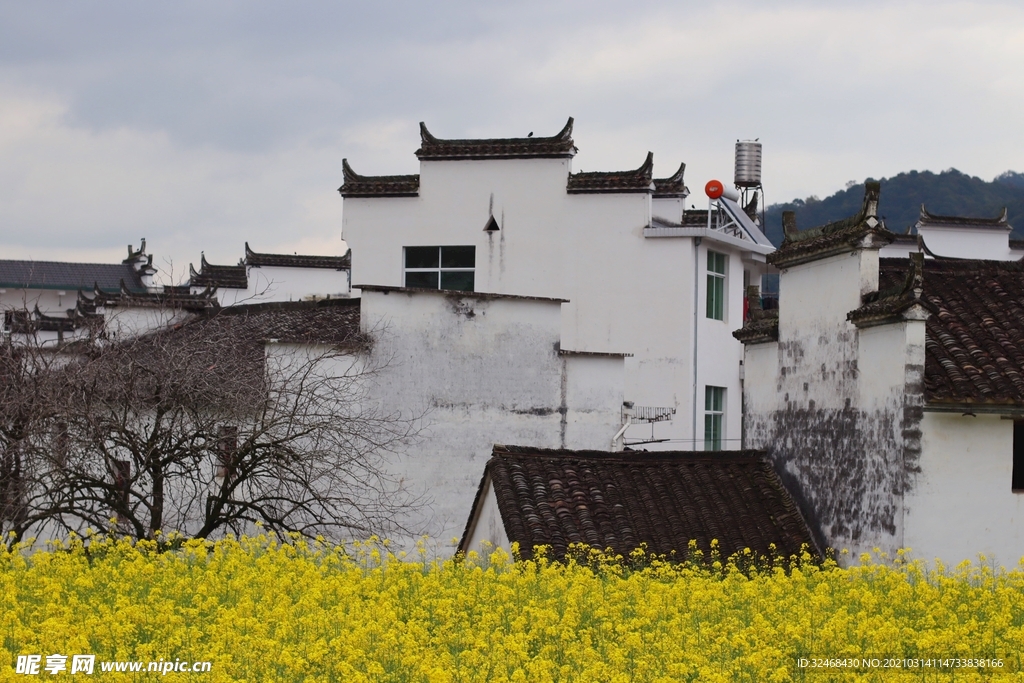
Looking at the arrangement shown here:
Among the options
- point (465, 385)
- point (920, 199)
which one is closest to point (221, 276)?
point (465, 385)

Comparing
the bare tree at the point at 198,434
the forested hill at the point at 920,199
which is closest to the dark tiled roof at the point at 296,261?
the bare tree at the point at 198,434

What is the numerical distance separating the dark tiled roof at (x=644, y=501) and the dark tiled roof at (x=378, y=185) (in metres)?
11.7

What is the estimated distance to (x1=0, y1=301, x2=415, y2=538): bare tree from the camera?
594 inches

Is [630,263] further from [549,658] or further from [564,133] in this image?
[549,658]

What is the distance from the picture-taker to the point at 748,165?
37.6 m

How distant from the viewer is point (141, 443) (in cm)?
1540

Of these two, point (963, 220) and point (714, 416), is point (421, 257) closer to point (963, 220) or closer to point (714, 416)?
point (714, 416)

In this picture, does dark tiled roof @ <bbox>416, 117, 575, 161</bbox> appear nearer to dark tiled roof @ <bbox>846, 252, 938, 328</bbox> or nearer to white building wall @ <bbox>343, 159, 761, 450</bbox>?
white building wall @ <bbox>343, 159, 761, 450</bbox>

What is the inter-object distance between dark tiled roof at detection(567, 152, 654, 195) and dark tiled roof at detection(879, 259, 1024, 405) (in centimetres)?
1040

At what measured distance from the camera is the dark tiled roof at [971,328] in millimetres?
13281

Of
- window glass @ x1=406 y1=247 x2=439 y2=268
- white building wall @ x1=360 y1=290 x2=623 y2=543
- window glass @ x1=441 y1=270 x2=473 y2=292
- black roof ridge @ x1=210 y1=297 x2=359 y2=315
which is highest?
window glass @ x1=406 y1=247 x2=439 y2=268

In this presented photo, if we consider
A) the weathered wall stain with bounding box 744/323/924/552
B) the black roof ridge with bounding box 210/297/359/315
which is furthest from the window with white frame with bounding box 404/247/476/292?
the weathered wall stain with bounding box 744/323/924/552

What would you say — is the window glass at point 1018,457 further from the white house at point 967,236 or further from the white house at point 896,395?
the white house at point 967,236

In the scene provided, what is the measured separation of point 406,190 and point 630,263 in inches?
189
